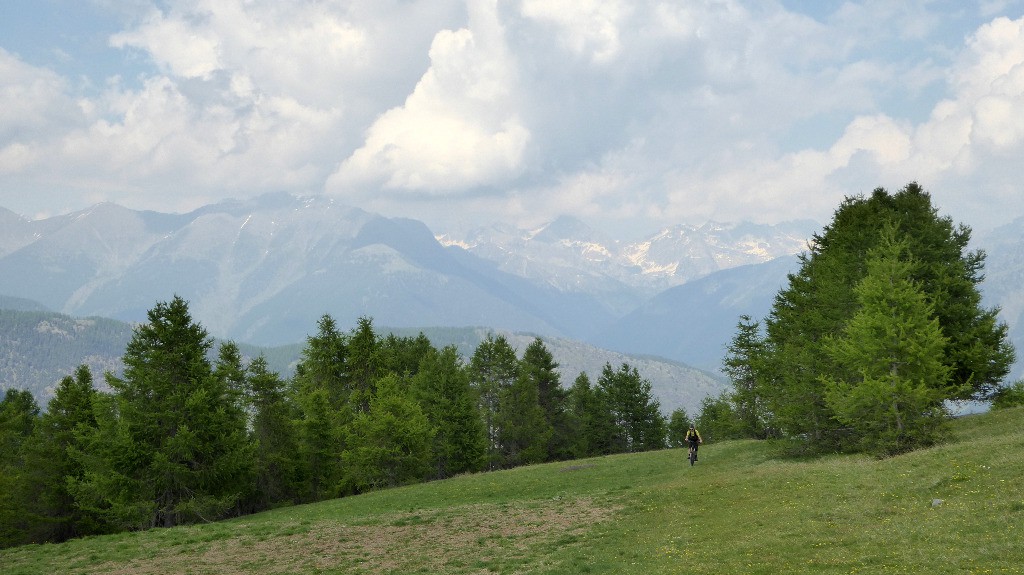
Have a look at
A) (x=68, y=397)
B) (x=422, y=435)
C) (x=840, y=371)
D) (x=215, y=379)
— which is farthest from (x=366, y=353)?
(x=840, y=371)

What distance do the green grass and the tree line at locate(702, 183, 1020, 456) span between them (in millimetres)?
2557

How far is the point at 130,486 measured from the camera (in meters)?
45.2

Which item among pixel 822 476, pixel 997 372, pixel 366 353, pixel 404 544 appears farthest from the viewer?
pixel 366 353

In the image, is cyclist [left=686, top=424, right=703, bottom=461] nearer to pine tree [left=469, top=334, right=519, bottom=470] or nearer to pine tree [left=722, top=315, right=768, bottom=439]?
pine tree [left=722, top=315, right=768, bottom=439]

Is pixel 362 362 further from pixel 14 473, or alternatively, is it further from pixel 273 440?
pixel 14 473

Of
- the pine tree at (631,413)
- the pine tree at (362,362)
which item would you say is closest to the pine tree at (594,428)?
the pine tree at (631,413)

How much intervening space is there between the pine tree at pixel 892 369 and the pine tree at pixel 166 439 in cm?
4060

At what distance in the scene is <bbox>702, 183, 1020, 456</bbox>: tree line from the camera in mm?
35656

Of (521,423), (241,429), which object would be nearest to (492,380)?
(521,423)

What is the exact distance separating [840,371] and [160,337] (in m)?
46.9

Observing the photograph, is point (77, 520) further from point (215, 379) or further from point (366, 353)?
point (366, 353)

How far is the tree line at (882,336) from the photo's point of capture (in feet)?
117

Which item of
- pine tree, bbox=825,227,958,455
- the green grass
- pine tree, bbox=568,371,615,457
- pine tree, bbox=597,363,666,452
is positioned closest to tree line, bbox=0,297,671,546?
pine tree, bbox=568,371,615,457

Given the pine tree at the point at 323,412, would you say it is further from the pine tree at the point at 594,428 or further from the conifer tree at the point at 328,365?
the pine tree at the point at 594,428
